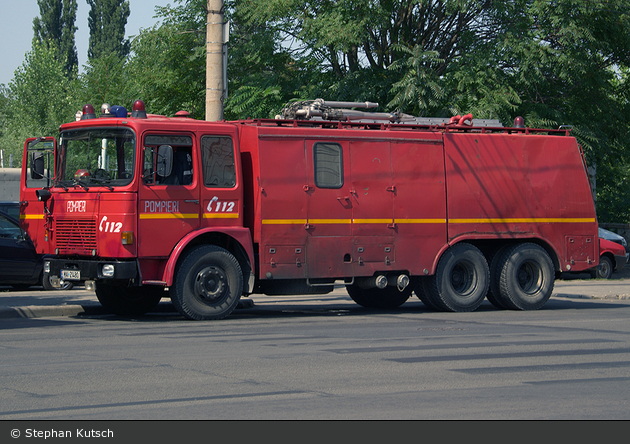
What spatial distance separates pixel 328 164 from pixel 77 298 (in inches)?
232

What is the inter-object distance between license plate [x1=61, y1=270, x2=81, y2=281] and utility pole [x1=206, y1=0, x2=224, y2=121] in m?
3.76

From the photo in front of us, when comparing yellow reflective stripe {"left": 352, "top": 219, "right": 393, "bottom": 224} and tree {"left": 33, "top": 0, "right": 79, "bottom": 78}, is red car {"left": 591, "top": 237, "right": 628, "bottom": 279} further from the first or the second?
tree {"left": 33, "top": 0, "right": 79, "bottom": 78}

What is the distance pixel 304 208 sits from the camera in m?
12.3

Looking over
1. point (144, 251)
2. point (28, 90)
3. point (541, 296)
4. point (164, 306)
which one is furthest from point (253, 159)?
point (28, 90)

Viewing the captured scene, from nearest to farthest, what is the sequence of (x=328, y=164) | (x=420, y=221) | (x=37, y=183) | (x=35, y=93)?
(x=37, y=183)
(x=328, y=164)
(x=420, y=221)
(x=35, y=93)

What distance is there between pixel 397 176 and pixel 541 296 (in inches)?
144

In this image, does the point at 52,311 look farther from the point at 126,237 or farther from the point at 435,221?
the point at 435,221

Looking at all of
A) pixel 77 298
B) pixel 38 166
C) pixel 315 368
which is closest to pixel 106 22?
pixel 77 298

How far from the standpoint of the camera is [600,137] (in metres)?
22.9

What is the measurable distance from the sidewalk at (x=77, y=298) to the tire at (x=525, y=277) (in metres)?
3.36

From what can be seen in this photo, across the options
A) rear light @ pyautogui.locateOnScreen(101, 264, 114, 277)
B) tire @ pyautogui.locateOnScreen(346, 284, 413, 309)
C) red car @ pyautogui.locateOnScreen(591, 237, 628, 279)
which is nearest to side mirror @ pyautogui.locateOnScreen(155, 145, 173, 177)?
rear light @ pyautogui.locateOnScreen(101, 264, 114, 277)

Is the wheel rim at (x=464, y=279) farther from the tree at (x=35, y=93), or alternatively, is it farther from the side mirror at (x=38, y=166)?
the tree at (x=35, y=93)

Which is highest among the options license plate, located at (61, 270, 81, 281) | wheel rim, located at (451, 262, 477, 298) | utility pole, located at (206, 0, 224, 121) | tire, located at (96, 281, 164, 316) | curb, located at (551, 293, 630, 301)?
utility pole, located at (206, 0, 224, 121)

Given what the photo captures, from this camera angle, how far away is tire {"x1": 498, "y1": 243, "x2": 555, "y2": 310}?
1405 cm
